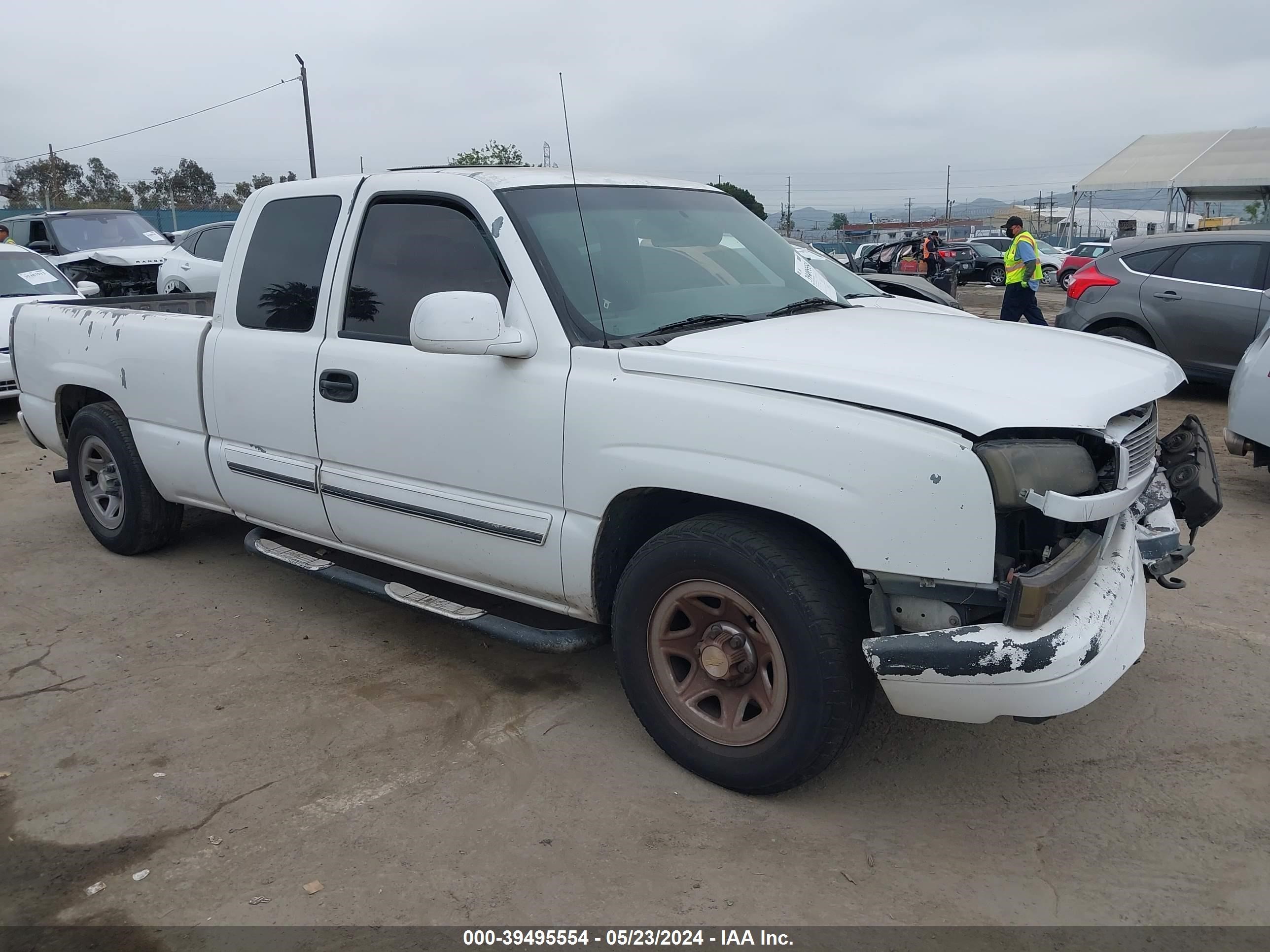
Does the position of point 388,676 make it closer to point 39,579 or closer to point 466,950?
point 466,950

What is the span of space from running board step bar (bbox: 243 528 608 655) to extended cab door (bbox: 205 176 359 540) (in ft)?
0.43

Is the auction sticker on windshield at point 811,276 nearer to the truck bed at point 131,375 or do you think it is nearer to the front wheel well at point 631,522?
the front wheel well at point 631,522

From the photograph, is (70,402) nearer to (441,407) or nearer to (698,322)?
(441,407)

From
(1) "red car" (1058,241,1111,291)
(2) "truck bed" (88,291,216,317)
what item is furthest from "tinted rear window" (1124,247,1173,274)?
(1) "red car" (1058,241,1111,291)

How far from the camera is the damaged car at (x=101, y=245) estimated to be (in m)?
14.1

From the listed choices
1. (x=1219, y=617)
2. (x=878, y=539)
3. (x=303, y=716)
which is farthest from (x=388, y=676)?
(x=1219, y=617)

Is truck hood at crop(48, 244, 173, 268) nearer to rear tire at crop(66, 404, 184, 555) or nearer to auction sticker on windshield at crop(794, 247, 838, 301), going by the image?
rear tire at crop(66, 404, 184, 555)

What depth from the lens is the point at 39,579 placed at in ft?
17.1

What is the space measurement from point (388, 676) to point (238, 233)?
208 centimetres

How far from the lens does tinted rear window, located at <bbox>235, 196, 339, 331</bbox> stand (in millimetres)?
4082

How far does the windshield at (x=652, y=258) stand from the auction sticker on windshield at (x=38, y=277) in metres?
9.03

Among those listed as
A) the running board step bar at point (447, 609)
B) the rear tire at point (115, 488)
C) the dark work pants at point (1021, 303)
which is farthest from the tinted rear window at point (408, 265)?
the dark work pants at point (1021, 303)

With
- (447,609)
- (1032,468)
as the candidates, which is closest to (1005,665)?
(1032,468)

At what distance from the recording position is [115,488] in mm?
5398
